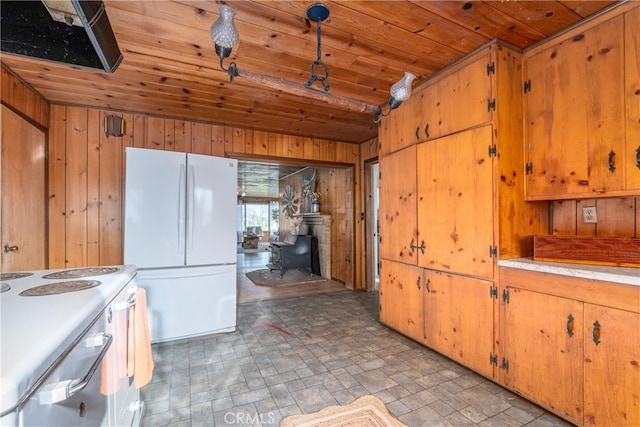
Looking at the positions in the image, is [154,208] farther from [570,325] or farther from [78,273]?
[570,325]

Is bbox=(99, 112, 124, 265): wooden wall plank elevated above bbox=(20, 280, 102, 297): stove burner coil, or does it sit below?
above

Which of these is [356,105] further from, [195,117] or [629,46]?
[195,117]

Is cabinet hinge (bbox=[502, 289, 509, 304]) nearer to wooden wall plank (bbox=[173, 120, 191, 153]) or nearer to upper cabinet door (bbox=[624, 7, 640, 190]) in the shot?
upper cabinet door (bbox=[624, 7, 640, 190])

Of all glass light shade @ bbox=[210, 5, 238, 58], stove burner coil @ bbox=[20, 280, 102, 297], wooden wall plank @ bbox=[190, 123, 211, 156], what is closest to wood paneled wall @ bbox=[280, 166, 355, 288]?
wooden wall plank @ bbox=[190, 123, 211, 156]

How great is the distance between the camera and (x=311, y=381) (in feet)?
6.90

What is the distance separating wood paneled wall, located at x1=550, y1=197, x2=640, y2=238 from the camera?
1769 mm

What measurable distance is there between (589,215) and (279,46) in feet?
8.19

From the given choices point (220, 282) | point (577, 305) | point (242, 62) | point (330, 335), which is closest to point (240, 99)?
point (242, 62)

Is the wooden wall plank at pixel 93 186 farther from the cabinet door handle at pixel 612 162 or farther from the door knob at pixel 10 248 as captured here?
the cabinet door handle at pixel 612 162

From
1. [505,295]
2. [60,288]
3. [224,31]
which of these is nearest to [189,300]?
[60,288]

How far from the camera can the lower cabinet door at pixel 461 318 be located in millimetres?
2066

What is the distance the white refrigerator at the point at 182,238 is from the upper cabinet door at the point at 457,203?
1.97m

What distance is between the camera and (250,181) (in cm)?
879

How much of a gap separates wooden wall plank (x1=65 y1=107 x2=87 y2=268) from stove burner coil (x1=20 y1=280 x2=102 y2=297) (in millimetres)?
2386
